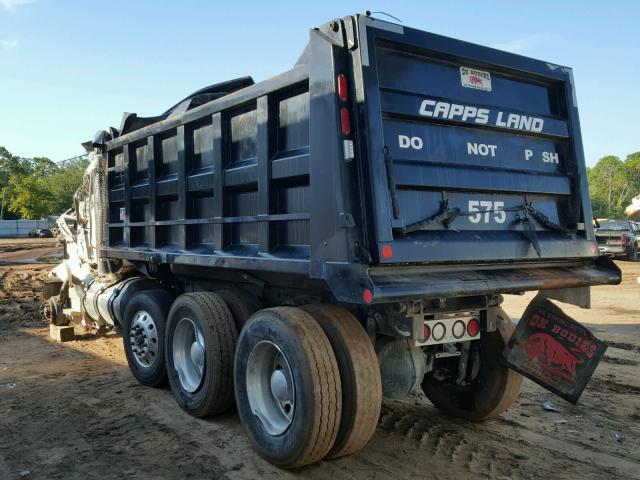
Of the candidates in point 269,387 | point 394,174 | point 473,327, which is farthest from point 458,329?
point 269,387

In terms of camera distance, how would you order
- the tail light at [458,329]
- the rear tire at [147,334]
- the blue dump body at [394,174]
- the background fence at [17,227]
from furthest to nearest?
the background fence at [17,227] < the rear tire at [147,334] < the tail light at [458,329] < the blue dump body at [394,174]

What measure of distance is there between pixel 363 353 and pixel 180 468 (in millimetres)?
1544

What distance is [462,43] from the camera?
4.11 m

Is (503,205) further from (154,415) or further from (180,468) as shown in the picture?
(154,415)

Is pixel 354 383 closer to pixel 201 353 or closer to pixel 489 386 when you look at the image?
pixel 489 386

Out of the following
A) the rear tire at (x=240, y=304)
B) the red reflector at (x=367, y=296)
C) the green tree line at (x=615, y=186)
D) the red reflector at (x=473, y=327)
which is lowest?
the red reflector at (x=473, y=327)

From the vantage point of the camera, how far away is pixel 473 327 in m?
4.11

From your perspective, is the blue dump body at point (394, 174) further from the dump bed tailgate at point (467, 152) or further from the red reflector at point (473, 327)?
the red reflector at point (473, 327)

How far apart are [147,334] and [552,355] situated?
392 cm

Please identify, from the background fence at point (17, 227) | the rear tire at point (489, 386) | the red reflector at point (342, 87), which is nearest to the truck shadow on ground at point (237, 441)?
the rear tire at point (489, 386)

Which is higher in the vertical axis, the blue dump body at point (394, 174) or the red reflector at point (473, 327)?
the blue dump body at point (394, 174)

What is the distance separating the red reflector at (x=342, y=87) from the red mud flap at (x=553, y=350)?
224 centimetres

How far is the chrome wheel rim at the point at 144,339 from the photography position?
585cm

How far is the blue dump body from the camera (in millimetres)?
3531
